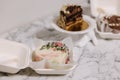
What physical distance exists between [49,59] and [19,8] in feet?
1.14

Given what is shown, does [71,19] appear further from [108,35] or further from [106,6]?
[106,6]

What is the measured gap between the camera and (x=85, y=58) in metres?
1.01

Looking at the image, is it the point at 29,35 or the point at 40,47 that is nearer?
the point at 40,47

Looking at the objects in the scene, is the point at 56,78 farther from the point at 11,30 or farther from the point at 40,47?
the point at 11,30

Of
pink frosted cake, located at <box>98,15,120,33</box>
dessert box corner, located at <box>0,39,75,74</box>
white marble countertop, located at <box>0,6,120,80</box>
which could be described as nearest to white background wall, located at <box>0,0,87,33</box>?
white marble countertop, located at <box>0,6,120,80</box>

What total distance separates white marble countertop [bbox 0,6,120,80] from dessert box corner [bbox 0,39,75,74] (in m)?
0.03

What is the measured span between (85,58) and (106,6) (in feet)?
1.37

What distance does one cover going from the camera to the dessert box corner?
0.90 meters

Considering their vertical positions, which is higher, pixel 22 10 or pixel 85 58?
pixel 22 10

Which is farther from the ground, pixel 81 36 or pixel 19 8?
pixel 19 8

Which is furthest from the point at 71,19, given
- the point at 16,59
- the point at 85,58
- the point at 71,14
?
the point at 16,59

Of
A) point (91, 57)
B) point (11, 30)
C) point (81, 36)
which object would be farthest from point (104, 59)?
point (11, 30)

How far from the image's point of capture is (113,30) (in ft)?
3.72

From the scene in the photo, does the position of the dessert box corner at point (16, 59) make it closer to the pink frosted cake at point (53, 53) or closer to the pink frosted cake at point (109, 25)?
the pink frosted cake at point (53, 53)
